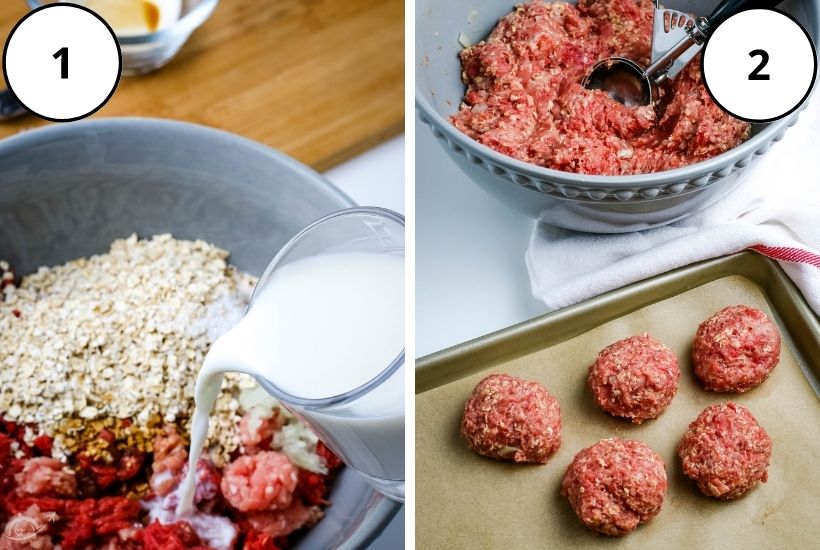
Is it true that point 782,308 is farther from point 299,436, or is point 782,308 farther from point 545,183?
point 299,436

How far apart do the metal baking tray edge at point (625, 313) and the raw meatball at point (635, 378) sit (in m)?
0.04

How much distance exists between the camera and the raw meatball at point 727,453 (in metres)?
0.86

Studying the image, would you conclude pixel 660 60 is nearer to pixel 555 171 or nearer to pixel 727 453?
pixel 555 171

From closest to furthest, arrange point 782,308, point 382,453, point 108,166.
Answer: point 382,453
point 782,308
point 108,166

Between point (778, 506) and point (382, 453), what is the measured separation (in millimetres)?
359

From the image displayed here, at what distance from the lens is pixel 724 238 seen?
0.95 meters

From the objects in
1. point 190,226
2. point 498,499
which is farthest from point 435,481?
point 190,226

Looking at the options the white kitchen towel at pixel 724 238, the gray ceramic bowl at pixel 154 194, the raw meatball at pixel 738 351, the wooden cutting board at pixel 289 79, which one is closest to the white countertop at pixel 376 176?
the wooden cutting board at pixel 289 79

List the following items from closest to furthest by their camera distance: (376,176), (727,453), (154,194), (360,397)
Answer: (360,397) → (727,453) → (154,194) → (376,176)

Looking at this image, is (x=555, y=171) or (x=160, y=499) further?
(x=160, y=499)

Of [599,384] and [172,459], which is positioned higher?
[599,384]

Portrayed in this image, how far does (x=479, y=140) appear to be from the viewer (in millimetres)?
907

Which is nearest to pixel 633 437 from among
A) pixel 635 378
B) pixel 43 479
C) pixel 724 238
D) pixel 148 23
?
pixel 635 378

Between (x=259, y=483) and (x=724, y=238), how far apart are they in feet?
1.70
